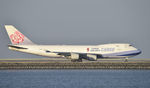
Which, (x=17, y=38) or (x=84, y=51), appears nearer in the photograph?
(x=84, y=51)

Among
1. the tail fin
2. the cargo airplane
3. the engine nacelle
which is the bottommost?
the engine nacelle

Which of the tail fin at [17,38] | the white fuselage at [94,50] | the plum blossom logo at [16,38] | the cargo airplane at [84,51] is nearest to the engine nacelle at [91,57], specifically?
the cargo airplane at [84,51]

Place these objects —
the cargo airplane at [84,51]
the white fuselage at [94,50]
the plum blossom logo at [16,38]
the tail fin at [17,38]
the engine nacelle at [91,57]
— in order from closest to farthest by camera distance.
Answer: the engine nacelle at [91,57] → the cargo airplane at [84,51] → the white fuselage at [94,50] → the tail fin at [17,38] → the plum blossom logo at [16,38]

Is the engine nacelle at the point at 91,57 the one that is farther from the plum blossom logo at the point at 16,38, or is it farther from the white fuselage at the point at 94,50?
the plum blossom logo at the point at 16,38

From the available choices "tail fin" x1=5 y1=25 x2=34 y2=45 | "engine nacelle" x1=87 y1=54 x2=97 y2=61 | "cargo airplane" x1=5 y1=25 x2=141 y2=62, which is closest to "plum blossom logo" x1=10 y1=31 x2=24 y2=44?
"tail fin" x1=5 y1=25 x2=34 y2=45

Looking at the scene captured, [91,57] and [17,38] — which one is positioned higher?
[17,38]

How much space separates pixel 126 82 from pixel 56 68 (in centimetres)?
2215

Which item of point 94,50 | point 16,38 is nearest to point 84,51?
point 94,50

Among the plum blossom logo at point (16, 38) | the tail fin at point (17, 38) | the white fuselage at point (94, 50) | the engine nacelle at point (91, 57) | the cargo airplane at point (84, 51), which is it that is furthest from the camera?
the plum blossom logo at point (16, 38)

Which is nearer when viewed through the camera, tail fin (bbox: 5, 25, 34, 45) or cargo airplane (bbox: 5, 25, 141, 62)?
cargo airplane (bbox: 5, 25, 141, 62)

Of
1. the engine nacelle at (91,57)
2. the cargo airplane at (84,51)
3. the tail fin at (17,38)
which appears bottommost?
the engine nacelle at (91,57)

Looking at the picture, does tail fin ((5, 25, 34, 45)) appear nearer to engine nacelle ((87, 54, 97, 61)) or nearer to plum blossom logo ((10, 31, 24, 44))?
plum blossom logo ((10, 31, 24, 44))

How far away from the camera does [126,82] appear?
2694 inches

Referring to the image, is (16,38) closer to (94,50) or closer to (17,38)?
(17,38)
